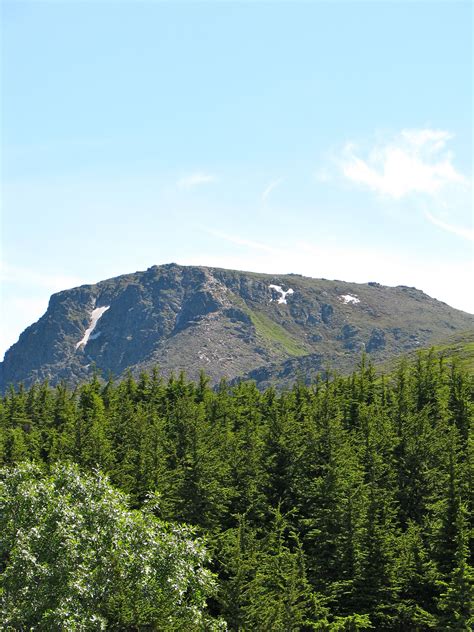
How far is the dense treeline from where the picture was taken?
3731 cm

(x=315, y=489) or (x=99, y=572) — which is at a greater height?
(x=99, y=572)

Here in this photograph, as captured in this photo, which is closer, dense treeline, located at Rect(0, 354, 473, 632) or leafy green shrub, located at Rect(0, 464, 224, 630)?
→ leafy green shrub, located at Rect(0, 464, 224, 630)

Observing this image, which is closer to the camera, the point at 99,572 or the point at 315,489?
the point at 99,572

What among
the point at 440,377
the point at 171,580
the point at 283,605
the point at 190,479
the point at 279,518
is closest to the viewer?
the point at 171,580

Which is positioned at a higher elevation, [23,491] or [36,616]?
[23,491]

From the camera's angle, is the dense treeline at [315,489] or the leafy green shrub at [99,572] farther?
the dense treeline at [315,489]

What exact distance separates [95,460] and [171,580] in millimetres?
34920

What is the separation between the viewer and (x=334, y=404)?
77250mm

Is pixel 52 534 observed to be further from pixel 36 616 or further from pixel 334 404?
pixel 334 404

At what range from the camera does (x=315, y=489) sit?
52906 mm

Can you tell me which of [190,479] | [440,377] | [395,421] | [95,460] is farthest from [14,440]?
[440,377]

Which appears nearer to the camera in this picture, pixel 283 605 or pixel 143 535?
pixel 143 535

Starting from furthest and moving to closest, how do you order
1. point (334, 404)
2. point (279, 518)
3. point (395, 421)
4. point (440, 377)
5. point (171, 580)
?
point (440, 377) → point (334, 404) → point (395, 421) → point (279, 518) → point (171, 580)

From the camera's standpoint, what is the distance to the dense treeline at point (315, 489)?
1469 inches
